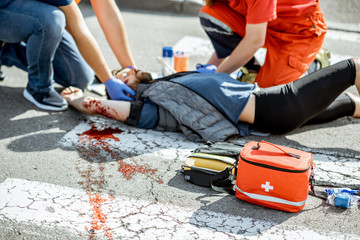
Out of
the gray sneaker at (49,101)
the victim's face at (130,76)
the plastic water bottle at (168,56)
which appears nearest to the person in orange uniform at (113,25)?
the victim's face at (130,76)

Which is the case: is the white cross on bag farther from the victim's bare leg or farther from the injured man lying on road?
the victim's bare leg

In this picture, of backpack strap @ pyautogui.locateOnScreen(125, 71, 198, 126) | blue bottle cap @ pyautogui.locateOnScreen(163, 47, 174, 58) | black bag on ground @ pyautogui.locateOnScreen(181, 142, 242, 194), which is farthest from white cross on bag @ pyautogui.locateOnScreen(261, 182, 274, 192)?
blue bottle cap @ pyautogui.locateOnScreen(163, 47, 174, 58)

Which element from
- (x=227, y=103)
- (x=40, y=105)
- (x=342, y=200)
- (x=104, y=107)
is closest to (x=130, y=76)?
(x=104, y=107)

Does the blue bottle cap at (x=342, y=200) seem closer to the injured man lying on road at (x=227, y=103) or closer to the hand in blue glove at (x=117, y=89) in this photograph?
the injured man lying on road at (x=227, y=103)

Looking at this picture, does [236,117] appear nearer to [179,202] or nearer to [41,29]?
[179,202]

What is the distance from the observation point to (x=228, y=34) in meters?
3.75

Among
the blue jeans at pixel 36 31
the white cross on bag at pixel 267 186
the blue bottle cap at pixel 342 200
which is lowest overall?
the blue bottle cap at pixel 342 200

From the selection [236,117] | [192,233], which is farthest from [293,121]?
[192,233]

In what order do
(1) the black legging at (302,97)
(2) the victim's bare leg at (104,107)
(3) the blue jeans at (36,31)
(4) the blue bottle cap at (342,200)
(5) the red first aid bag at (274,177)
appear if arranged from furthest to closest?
(2) the victim's bare leg at (104,107) → (3) the blue jeans at (36,31) → (1) the black legging at (302,97) → (4) the blue bottle cap at (342,200) → (5) the red first aid bag at (274,177)

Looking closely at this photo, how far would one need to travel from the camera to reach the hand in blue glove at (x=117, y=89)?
3.33m

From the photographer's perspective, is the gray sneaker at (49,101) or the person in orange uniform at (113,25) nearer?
the gray sneaker at (49,101)

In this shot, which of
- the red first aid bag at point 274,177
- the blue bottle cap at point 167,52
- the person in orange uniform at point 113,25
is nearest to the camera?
the red first aid bag at point 274,177

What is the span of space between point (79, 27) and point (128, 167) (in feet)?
3.95

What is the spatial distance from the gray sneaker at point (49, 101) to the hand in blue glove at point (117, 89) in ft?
1.47
